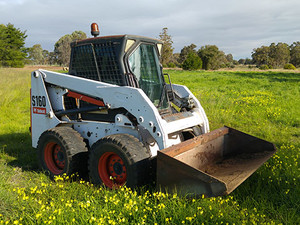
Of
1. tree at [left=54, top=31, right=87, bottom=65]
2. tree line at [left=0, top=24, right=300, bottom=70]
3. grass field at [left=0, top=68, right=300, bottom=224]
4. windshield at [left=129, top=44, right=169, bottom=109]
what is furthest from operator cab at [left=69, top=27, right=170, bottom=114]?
tree at [left=54, top=31, right=87, bottom=65]

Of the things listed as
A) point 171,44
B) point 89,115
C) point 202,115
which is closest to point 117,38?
point 89,115

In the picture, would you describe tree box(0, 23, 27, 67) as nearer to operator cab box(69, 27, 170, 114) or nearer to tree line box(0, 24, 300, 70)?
tree line box(0, 24, 300, 70)

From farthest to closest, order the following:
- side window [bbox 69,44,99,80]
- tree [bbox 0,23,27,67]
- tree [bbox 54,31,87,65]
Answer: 1. tree [bbox 54,31,87,65]
2. tree [bbox 0,23,27,67]
3. side window [bbox 69,44,99,80]

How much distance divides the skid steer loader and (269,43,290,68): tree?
70173 millimetres

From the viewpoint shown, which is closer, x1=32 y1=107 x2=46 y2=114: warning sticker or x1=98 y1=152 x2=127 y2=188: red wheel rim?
x1=98 y1=152 x2=127 y2=188: red wheel rim

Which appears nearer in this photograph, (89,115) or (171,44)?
(89,115)

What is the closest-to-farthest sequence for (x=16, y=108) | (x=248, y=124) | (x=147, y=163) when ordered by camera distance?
(x=147, y=163) → (x=248, y=124) → (x=16, y=108)

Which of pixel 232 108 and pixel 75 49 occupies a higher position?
pixel 75 49

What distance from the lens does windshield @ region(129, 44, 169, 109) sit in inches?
161

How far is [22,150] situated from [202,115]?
3920 millimetres

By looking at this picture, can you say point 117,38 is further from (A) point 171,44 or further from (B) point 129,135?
(A) point 171,44

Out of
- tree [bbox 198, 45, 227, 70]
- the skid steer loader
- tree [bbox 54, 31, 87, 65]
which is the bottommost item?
the skid steer loader

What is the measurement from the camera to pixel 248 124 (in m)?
7.60

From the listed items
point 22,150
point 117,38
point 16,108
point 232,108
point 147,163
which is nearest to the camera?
point 147,163
